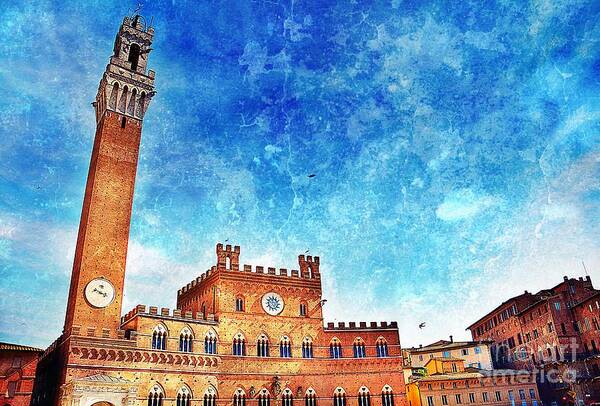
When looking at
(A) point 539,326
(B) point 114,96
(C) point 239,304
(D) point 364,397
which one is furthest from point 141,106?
(A) point 539,326

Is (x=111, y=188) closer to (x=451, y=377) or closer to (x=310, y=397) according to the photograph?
(x=310, y=397)

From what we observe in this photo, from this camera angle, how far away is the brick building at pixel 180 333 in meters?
38.8

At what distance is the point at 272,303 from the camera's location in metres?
49.5

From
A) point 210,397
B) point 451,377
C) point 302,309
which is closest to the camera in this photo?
point 210,397

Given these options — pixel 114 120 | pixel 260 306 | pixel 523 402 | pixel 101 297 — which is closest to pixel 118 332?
pixel 101 297

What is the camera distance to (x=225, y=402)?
43125mm

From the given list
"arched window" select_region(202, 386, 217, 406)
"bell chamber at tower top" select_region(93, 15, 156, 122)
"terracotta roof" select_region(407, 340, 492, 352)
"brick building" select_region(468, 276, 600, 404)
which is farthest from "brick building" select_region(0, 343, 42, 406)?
"brick building" select_region(468, 276, 600, 404)

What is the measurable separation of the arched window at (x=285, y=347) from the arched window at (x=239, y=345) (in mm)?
3936

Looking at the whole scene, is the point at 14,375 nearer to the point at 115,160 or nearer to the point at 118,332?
the point at 118,332

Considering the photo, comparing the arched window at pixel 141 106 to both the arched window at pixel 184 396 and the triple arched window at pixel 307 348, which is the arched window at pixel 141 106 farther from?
the triple arched window at pixel 307 348

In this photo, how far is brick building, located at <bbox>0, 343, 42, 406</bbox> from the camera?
36572 mm

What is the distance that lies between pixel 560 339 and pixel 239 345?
148 ft

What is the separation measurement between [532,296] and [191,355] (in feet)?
190

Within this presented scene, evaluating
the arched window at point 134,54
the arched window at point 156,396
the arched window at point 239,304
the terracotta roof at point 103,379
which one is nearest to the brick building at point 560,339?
the arched window at point 239,304
